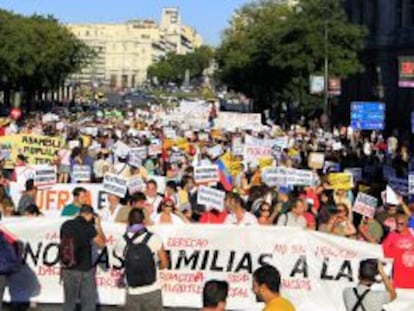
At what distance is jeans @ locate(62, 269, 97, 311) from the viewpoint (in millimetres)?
11305

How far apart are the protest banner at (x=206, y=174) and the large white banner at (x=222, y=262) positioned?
4057 millimetres

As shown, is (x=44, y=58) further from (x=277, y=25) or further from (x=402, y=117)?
(x=402, y=117)

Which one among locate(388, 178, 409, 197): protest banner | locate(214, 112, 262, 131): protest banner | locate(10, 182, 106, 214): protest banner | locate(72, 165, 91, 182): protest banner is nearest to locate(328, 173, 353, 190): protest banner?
locate(388, 178, 409, 197): protest banner

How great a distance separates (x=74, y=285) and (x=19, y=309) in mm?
2204

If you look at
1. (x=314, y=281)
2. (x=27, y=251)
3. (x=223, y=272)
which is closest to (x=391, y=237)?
(x=314, y=281)

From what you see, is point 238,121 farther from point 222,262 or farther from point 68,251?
point 68,251

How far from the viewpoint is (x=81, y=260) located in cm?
1112

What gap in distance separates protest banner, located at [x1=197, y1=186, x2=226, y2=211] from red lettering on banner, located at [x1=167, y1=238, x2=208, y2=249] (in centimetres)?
119

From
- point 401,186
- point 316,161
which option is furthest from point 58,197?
point 316,161

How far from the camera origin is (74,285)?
11.3 m

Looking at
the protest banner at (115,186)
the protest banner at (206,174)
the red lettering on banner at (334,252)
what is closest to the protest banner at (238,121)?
the protest banner at (206,174)

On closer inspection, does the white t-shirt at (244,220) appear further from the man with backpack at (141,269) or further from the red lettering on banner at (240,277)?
the man with backpack at (141,269)

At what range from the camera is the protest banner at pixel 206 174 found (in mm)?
17312

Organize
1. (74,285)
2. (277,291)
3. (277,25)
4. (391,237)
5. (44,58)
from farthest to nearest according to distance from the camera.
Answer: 1. (44,58)
2. (277,25)
3. (391,237)
4. (74,285)
5. (277,291)
